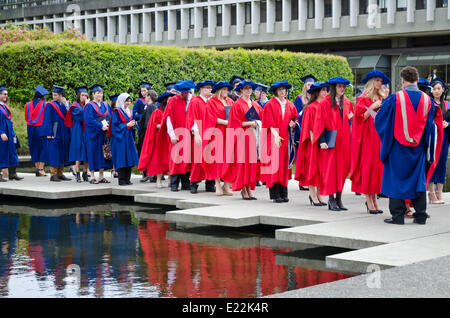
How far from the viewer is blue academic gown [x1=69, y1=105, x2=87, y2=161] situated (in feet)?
49.9

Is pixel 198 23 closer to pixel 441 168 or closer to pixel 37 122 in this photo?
pixel 37 122

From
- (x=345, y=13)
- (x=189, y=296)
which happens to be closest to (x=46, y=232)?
(x=189, y=296)

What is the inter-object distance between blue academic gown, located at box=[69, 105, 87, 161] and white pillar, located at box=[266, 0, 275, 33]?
134 feet

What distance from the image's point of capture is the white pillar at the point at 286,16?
178 feet

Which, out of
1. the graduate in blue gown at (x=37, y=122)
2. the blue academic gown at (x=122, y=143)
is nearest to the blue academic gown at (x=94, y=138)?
the blue academic gown at (x=122, y=143)

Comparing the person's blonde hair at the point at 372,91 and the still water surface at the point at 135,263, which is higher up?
the person's blonde hair at the point at 372,91

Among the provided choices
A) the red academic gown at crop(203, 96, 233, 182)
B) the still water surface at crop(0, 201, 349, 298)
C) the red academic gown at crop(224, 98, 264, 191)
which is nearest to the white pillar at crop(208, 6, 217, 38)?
the red academic gown at crop(203, 96, 233, 182)

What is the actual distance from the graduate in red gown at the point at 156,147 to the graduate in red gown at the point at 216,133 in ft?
5.47

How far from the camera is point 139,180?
1597 centimetres

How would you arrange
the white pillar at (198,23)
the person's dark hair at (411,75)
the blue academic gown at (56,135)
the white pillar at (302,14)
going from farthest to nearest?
the white pillar at (198,23) < the white pillar at (302,14) < the blue academic gown at (56,135) < the person's dark hair at (411,75)

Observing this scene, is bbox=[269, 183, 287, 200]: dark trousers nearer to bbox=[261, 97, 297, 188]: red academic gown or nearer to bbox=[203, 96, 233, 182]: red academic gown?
bbox=[261, 97, 297, 188]: red academic gown

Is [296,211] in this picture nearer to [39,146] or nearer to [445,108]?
[445,108]

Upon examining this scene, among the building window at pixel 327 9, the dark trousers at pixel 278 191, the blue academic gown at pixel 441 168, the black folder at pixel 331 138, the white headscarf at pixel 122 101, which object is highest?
the building window at pixel 327 9

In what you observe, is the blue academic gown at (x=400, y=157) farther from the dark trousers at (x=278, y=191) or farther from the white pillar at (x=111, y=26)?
the white pillar at (x=111, y=26)
